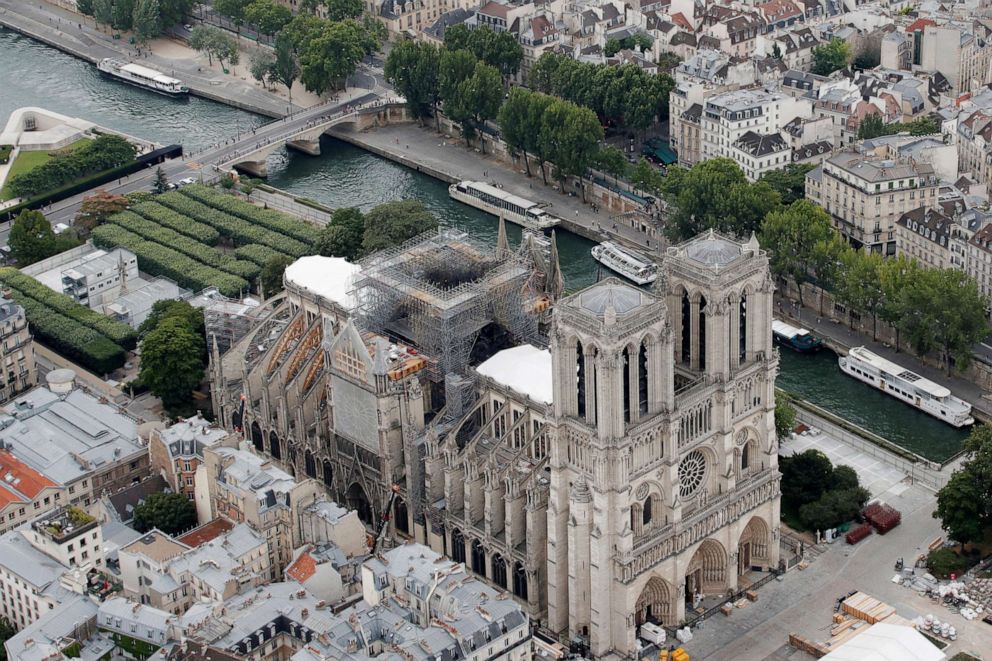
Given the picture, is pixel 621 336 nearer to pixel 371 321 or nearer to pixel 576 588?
pixel 576 588

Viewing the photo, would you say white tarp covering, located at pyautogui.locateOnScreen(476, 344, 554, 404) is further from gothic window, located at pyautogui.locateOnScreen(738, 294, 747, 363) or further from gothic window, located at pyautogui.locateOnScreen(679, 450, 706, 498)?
gothic window, located at pyautogui.locateOnScreen(738, 294, 747, 363)

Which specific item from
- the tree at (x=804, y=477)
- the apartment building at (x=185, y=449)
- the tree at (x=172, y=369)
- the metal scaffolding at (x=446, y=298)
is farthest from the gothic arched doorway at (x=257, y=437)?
the tree at (x=804, y=477)

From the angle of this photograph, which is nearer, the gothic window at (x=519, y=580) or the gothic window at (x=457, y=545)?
the gothic window at (x=519, y=580)

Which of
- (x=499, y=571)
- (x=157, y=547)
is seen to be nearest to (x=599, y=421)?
(x=499, y=571)

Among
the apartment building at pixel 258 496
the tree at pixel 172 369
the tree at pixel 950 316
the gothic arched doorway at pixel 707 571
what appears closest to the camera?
the gothic arched doorway at pixel 707 571

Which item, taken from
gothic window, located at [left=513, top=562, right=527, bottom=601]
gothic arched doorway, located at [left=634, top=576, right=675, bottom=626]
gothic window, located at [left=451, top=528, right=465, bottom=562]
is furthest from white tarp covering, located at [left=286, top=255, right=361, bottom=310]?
gothic arched doorway, located at [left=634, top=576, right=675, bottom=626]

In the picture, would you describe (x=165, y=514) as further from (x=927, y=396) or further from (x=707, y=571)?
(x=927, y=396)

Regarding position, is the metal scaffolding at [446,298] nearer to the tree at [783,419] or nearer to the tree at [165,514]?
the tree at [165,514]
